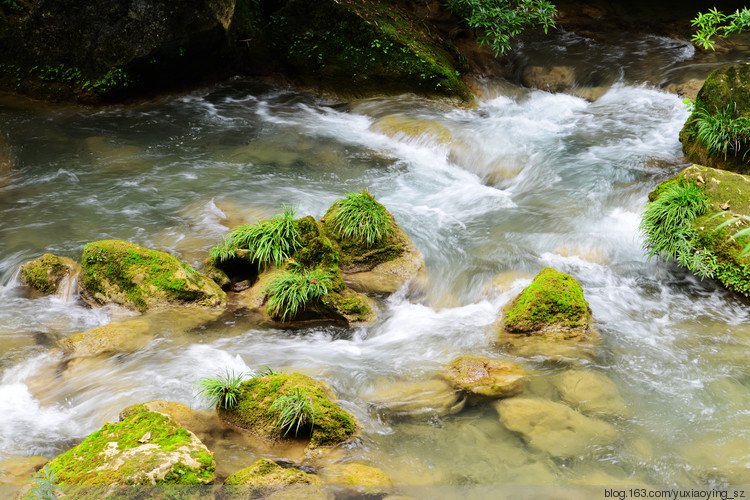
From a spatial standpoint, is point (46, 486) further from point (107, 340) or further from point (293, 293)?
point (293, 293)

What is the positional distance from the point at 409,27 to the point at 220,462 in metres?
11.1

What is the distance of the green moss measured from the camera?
6301 millimetres

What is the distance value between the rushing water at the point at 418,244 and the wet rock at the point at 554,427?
90 millimetres

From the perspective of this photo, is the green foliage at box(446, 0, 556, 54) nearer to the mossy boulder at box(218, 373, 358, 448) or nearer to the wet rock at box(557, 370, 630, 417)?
the wet rock at box(557, 370, 630, 417)

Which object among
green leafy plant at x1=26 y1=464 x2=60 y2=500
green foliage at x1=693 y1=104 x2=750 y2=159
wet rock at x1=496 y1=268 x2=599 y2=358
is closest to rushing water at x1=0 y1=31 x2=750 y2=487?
wet rock at x1=496 y1=268 x2=599 y2=358

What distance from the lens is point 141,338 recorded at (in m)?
6.19

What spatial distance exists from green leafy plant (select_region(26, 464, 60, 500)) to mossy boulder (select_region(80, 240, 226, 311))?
9.41ft

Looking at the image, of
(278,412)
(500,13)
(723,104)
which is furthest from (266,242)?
(500,13)

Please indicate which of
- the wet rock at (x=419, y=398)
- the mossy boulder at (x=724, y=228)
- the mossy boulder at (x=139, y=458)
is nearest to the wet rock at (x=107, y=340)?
the mossy boulder at (x=139, y=458)

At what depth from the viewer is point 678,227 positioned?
24.5 feet

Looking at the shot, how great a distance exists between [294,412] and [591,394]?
2.81 metres

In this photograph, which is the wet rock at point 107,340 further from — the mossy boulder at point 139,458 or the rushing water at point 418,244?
the mossy boulder at point 139,458

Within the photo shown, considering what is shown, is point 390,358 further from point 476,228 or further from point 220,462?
point 476,228

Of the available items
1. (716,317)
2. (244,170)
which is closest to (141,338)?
(244,170)
